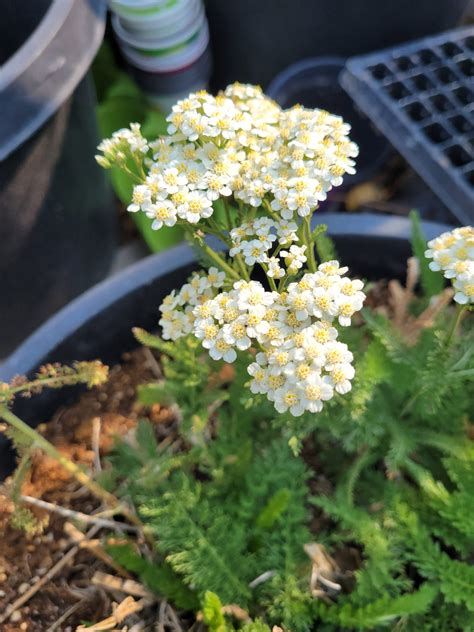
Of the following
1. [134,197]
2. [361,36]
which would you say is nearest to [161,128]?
[361,36]

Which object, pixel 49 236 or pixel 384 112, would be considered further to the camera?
pixel 384 112

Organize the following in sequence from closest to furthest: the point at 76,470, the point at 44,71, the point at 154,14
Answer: the point at 76,470 < the point at 44,71 < the point at 154,14

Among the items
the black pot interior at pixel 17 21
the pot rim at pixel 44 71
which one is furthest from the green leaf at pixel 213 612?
the black pot interior at pixel 17 21

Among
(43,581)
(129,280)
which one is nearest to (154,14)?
(129,280)

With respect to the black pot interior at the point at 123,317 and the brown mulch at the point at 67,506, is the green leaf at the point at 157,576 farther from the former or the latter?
the black pot interior at the point at 123,317

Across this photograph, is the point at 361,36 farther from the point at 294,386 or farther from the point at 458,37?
the point at 294,386

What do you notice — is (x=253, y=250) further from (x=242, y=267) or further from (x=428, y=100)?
(x=428, y=100)
